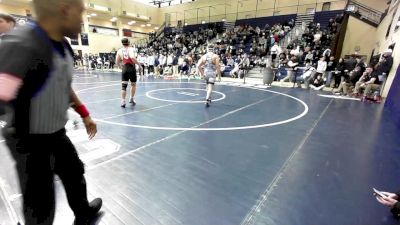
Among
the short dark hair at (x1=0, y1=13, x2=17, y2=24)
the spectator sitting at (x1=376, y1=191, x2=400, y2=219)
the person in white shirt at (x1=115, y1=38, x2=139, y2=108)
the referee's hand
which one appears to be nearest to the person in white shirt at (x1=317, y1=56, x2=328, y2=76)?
the person in white shirt at (x1=115, y1=38, x2=139, y2=108)

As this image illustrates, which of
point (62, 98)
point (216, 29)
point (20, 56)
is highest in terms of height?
point (216, 29)

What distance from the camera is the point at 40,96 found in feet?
3.91

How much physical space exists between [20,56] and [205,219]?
177 centimetres

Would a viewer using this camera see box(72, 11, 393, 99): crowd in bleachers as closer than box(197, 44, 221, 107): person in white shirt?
No

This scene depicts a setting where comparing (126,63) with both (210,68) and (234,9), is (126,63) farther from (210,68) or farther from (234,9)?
(234,9)

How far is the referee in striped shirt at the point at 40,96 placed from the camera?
3.34 feet

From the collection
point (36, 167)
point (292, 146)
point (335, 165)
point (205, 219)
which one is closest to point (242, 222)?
point (205, 219)

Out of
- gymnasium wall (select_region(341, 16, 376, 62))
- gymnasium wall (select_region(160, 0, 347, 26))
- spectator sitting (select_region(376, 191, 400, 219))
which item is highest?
gymnasium wall (select_region(160, 0, 347, 26))

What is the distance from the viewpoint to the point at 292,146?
147 inches

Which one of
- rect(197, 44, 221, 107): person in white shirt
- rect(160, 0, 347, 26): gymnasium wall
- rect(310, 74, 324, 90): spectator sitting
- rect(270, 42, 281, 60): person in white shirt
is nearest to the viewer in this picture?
rect(197, 44, 221, 107): person in white shirt

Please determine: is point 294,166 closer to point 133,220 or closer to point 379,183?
point 379,183

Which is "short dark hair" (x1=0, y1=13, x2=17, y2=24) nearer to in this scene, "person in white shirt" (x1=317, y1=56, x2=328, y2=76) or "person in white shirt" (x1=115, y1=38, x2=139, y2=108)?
"person in white shirt" (x1=115, y1=38, x2=139, y2=108)

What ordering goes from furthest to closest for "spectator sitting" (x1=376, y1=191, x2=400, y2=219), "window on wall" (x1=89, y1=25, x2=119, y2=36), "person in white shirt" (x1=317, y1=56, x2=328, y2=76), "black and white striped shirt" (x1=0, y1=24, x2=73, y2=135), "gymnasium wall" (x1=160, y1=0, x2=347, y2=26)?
"window on wall" (x1=89, y1=25, x2=119, y2=36) → "gymnasium wall" (x1=160, y1=0, x2=347, y2=26) → "person in white shirt" (x1=317, y1=56, x2=328, y2=76) → "spectator sitting" (x1=376, y1=191, x2=400, y2=219) → "black and white striped shirt" (x1=0, y1=24, x2=73, y2=135)

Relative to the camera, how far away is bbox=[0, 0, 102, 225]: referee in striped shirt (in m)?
1.02
